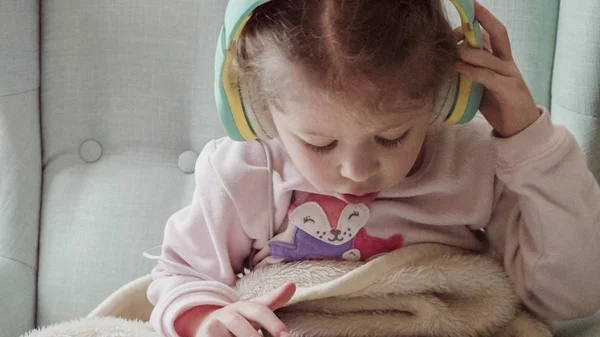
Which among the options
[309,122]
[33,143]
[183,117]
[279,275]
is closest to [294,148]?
[309,122]

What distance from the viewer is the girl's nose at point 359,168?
72 cm

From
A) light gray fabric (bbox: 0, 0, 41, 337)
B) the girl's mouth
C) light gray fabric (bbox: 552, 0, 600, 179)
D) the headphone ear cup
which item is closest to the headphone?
the headphone ear cup

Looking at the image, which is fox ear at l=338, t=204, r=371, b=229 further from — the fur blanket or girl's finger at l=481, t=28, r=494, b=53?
girl's finger at l=481, t=28, r=494, b=53

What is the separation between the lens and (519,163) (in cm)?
80

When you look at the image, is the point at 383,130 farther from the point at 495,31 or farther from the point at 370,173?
the point at 495,31

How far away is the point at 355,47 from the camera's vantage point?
0.65 meters

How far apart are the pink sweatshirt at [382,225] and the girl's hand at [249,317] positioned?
0.21 ft

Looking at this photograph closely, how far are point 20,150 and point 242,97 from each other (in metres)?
0.53

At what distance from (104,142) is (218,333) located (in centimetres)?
49

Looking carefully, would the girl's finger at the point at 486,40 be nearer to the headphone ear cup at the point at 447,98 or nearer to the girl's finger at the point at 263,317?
the headphone ear cup at the point at 447,98

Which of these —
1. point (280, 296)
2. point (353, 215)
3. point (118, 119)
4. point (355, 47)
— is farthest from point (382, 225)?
point (118, 119)

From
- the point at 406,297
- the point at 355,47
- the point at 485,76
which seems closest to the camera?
the point at 355,47

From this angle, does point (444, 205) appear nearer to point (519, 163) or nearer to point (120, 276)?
point (519, 163)

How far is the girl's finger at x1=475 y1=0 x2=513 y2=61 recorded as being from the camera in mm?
764
